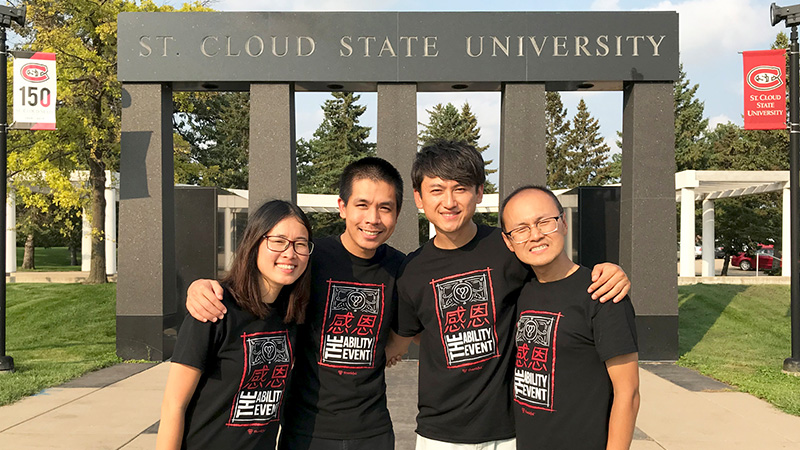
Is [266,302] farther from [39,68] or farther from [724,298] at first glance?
[724,298]

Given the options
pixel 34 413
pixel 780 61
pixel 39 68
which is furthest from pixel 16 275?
pixel 780 61

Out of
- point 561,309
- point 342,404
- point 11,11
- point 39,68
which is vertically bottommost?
point 342,404

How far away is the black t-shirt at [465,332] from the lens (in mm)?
2723

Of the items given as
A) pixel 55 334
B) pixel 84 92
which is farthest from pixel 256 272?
pixel 84 92

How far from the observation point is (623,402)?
2439 millimetres

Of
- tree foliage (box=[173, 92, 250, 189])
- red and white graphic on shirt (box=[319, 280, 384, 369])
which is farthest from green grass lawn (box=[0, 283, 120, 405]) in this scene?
tree foliage (box=[173, 92, 250, 189])

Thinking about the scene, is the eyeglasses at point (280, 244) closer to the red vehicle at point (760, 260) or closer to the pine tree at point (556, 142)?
the red vehicle at point (760, 260)

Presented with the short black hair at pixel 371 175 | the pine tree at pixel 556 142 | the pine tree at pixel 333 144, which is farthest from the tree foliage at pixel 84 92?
the pine tree at pixel 556 142

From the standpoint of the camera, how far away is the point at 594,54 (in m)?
9.52

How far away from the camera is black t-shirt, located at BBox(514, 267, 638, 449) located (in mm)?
2477

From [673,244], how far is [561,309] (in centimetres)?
766

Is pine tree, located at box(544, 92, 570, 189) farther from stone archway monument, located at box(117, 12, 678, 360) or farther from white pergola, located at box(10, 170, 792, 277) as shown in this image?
stone archway monument, located at box(117, 12, 678, 360)

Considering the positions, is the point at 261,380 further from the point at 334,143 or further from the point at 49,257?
the point at 49,257

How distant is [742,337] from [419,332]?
10161mm
